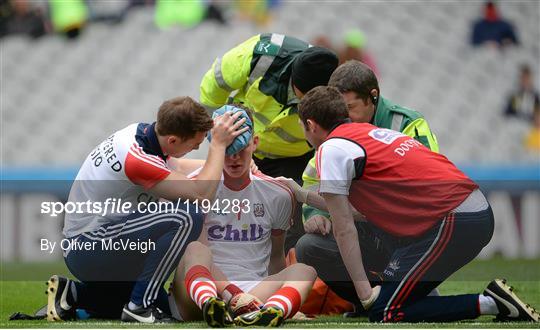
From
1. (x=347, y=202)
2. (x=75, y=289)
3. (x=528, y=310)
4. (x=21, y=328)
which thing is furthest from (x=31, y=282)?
(x=528, y=310)

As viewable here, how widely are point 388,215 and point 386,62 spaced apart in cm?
1098

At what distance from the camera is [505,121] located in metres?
15.3

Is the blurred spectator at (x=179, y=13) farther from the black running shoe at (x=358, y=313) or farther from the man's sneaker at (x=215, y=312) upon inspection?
the man's sneaker at (x=215, y=312)

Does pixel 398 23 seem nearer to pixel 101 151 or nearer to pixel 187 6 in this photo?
pixel 187 6

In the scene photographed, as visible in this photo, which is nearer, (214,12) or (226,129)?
(226,129)

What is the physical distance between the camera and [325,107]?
5.39 metres

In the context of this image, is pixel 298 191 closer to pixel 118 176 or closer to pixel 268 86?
pixel 118 176

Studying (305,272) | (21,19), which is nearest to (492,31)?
(21,19)

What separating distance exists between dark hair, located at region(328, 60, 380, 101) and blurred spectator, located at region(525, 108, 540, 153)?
9583 mm

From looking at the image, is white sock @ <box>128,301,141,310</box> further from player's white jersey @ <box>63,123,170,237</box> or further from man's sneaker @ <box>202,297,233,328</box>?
man's sneaker @ <box>202,297,233,328</box>

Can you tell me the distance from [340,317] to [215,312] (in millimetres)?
1223

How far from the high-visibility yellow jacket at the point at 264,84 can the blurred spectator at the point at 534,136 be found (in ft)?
27.8

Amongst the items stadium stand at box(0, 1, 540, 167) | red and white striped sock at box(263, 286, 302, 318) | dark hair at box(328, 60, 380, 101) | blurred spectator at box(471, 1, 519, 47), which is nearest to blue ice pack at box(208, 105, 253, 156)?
dark hair at box(328, 60, 380, 101)

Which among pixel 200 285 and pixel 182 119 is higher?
pixel 182 119
